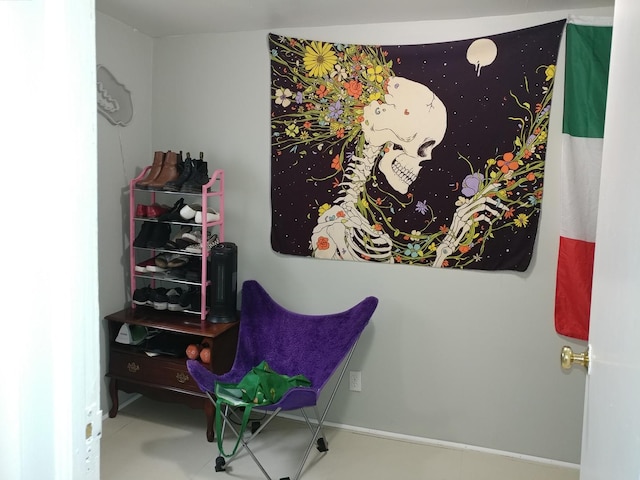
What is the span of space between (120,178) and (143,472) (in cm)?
165

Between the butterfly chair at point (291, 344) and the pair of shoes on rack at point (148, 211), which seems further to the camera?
the pair of shoes on rack at point (148, 211)

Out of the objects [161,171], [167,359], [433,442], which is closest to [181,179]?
[161,171]

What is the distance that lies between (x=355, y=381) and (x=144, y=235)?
150 cm

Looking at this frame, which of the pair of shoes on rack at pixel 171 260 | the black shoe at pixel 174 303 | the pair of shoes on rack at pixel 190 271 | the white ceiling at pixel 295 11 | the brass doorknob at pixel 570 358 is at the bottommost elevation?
the black shoe at pixel 174 303

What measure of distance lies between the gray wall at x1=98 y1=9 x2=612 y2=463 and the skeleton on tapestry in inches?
5.1

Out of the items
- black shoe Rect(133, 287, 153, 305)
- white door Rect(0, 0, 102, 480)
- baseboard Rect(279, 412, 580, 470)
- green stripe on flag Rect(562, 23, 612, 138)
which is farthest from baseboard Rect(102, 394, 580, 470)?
white door Rect(0, 0, 102, 480)

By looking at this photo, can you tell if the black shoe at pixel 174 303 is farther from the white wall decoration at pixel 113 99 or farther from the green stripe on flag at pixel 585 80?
the green stripe on flag at pixel 585 80

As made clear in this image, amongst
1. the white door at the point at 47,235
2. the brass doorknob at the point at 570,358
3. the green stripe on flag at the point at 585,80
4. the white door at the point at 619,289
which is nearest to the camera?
the white door at the point at 47,235

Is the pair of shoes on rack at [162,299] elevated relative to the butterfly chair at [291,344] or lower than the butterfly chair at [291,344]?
elevated

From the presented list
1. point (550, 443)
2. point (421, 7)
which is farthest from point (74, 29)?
point (550, 443)

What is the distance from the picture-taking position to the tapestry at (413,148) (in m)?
2.73

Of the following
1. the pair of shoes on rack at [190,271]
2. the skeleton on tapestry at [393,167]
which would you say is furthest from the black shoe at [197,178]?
the skeleton on tapestry at [393,167]

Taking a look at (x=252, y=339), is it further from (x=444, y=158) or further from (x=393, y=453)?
(x=444, y=158)

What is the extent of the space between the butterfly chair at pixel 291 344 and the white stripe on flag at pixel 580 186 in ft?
3.51
